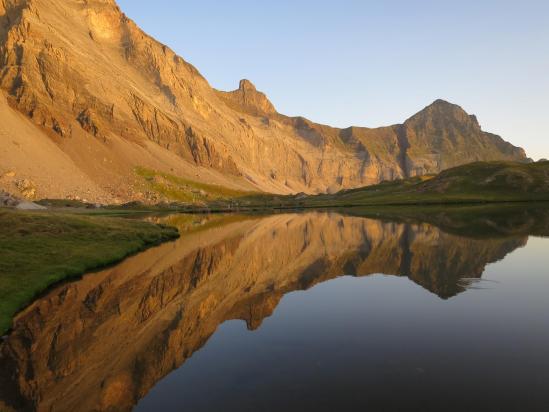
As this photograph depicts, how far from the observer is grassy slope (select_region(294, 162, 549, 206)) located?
144750mm

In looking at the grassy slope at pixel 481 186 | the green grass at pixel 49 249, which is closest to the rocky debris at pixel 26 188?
the green grass at pixel 49 249

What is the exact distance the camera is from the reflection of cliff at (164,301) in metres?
16.7

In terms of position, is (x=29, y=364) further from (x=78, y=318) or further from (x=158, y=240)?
(x=158, y=240)

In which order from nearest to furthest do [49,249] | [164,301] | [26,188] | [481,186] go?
[164,301]
[49,249]
[26,188]
[481,186]

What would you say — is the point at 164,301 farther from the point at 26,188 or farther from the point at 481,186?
the point at 481,186

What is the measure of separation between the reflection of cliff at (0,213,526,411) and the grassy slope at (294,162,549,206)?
4069 inches

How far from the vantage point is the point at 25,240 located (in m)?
41.0

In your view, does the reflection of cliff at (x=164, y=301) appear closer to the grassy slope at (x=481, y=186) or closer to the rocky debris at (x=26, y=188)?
the grassy slope at (x=481, y=186)

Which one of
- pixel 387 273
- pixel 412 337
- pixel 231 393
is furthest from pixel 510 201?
pixel 231 393

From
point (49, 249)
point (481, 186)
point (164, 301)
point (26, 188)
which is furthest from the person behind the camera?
point (481, 186)

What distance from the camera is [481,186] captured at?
520 feet

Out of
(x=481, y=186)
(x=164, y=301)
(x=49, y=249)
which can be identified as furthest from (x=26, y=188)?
(x=481, y=186)

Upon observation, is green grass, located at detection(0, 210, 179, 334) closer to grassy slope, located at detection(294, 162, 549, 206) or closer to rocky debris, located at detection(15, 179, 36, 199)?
rocky debris, located at detection(15, 179, 36, 199)

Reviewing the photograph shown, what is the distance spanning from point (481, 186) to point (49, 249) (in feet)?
529
